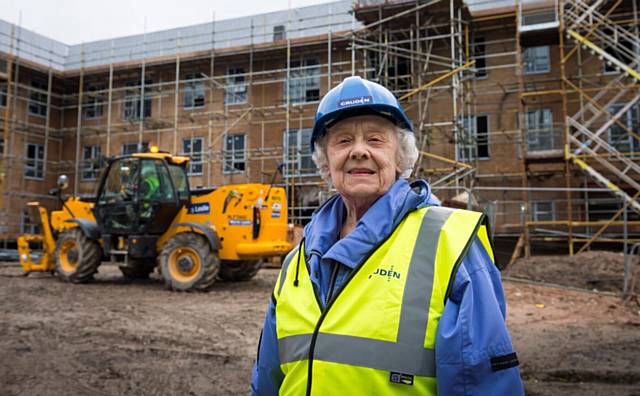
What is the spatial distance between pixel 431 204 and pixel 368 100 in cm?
45

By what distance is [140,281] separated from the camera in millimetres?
12953

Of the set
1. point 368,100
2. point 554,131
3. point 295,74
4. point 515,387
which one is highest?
point 295,74

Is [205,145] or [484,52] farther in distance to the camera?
[205,145]

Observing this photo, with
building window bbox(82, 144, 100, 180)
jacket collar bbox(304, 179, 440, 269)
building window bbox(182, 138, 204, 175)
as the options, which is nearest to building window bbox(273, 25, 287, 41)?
building window bbox(182, 138, 204, 175)

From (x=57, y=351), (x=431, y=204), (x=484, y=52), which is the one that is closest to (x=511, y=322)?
(x=57, y=351)

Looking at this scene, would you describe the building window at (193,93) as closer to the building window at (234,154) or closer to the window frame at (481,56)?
Answer: the building window at (234,154)

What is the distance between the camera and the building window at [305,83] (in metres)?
22.9

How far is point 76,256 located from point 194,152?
12.4 m

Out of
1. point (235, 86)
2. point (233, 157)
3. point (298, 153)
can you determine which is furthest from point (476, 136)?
point (235, 86)

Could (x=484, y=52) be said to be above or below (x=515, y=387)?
above

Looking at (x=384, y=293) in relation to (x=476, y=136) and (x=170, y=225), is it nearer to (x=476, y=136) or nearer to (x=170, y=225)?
(x=170, y=225)

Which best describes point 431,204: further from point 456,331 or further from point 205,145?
point 205,145

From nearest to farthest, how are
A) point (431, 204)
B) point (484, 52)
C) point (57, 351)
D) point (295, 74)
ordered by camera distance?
point (431, 204), point (57, 351), point (484, 52), point (295, 74)

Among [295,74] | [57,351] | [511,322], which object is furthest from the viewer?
[295,74]
